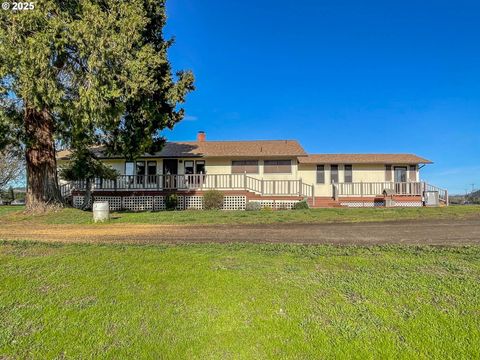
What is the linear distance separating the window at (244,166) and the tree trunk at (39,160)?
37.7 ft

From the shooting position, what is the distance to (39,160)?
576 inches

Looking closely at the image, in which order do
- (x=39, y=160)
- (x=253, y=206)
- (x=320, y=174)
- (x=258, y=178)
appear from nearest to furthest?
(x=39, y=160) < (x=253, y=206) < (x=258, y=178) < (x=320, y=174)

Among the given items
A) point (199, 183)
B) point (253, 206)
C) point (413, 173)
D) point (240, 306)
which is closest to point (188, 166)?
point (199, 183)

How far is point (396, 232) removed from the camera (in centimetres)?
889

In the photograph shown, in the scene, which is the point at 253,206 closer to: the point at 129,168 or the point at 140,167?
the point at 140,167

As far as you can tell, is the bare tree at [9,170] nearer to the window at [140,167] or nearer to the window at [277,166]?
→ the window at [140,167]

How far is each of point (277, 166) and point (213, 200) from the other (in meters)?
5.30

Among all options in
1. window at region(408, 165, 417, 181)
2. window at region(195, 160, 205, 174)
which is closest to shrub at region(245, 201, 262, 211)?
window at region(195, 160, 205, 174)

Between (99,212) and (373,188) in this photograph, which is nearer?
(99,212)

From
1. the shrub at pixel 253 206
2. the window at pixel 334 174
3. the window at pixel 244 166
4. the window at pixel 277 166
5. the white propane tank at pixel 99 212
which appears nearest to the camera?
the white propane tank at pixel 99 212

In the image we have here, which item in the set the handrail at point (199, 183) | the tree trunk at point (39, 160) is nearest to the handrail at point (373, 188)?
the handrail at point (199, 183)

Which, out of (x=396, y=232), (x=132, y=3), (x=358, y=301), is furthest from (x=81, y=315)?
(x=132, y=3)

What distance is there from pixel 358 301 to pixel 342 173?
22.5m

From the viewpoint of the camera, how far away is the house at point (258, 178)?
70.8 feet
